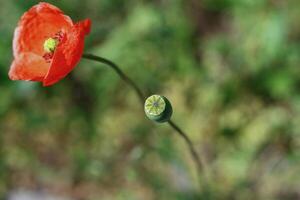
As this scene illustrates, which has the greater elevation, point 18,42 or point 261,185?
point 18,42

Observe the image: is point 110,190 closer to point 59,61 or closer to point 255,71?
point 255,71

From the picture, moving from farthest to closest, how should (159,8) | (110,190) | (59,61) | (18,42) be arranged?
(159,8)
(110,190)
(18,42)
(59,61)

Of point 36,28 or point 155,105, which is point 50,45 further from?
point 155,105

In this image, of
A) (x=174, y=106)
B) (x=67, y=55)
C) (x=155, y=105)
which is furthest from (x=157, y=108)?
(x=174, y=106)

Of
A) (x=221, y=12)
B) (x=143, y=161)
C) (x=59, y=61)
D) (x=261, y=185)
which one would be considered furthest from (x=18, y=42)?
(x=221, y=12)

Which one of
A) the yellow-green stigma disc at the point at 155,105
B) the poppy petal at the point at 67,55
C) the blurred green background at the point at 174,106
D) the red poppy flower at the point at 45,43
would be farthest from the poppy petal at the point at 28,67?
the blurred green background at the point at 174,106

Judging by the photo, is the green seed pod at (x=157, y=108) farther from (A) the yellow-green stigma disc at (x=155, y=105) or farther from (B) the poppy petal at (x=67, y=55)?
(B) the poppy petal at (x=67, y=55)
